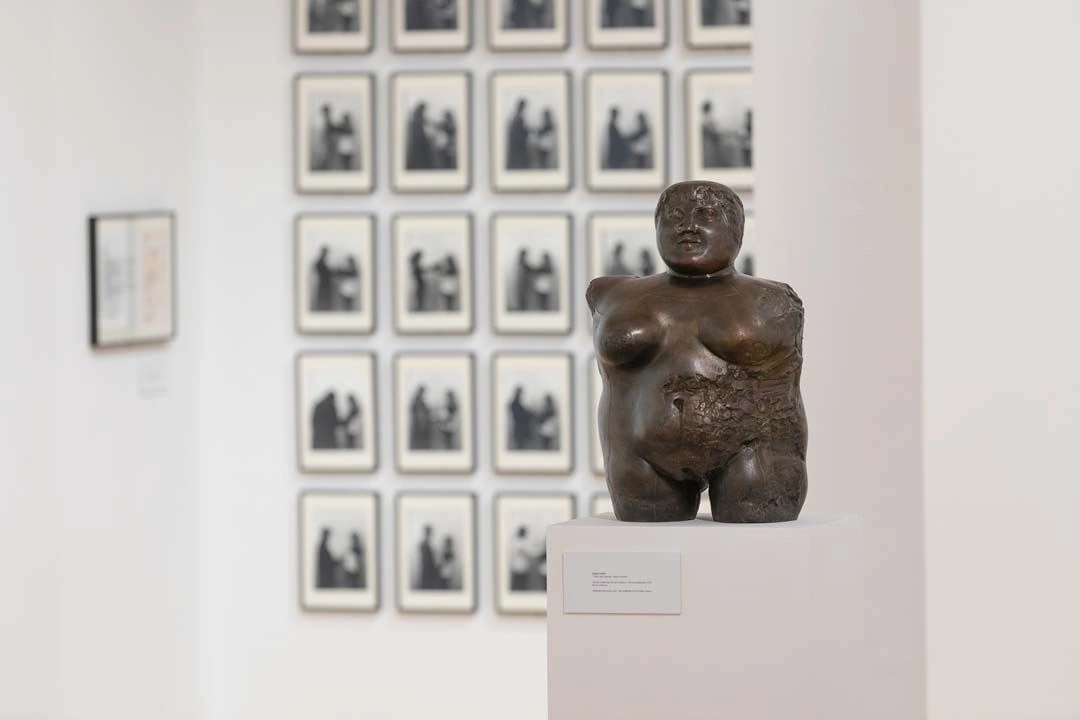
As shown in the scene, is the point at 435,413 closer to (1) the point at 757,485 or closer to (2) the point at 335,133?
(2) the point at 335,133

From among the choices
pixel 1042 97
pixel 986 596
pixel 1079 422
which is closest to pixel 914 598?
pixel 986 596

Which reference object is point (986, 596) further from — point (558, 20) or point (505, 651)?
point (558, 20)

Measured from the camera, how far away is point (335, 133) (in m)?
6.67

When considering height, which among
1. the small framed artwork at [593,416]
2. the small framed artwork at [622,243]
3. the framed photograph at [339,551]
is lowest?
the framed photograph at [339,551]

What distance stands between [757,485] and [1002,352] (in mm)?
1453

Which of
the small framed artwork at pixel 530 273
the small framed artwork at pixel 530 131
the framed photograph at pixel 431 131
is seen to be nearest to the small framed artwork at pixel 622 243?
the small framed artwork at pixel 530 273

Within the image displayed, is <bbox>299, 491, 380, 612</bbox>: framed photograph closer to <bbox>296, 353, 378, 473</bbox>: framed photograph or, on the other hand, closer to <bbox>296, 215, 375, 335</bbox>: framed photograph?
<bbox>296, 353, 378, 473</bbox>: framed photograph

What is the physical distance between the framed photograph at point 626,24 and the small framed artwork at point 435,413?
1.57 meters

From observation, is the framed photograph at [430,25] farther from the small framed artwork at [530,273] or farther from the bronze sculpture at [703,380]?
the bronze sculpture at [703,380]

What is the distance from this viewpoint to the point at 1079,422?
14.3ft

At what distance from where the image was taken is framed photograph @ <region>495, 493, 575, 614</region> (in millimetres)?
6602

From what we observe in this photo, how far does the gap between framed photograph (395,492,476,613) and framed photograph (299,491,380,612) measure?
0.44ft

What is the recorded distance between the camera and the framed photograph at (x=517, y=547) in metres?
6.60

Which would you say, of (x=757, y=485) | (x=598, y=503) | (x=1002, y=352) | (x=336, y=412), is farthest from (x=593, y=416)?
(x=757, y=485)
